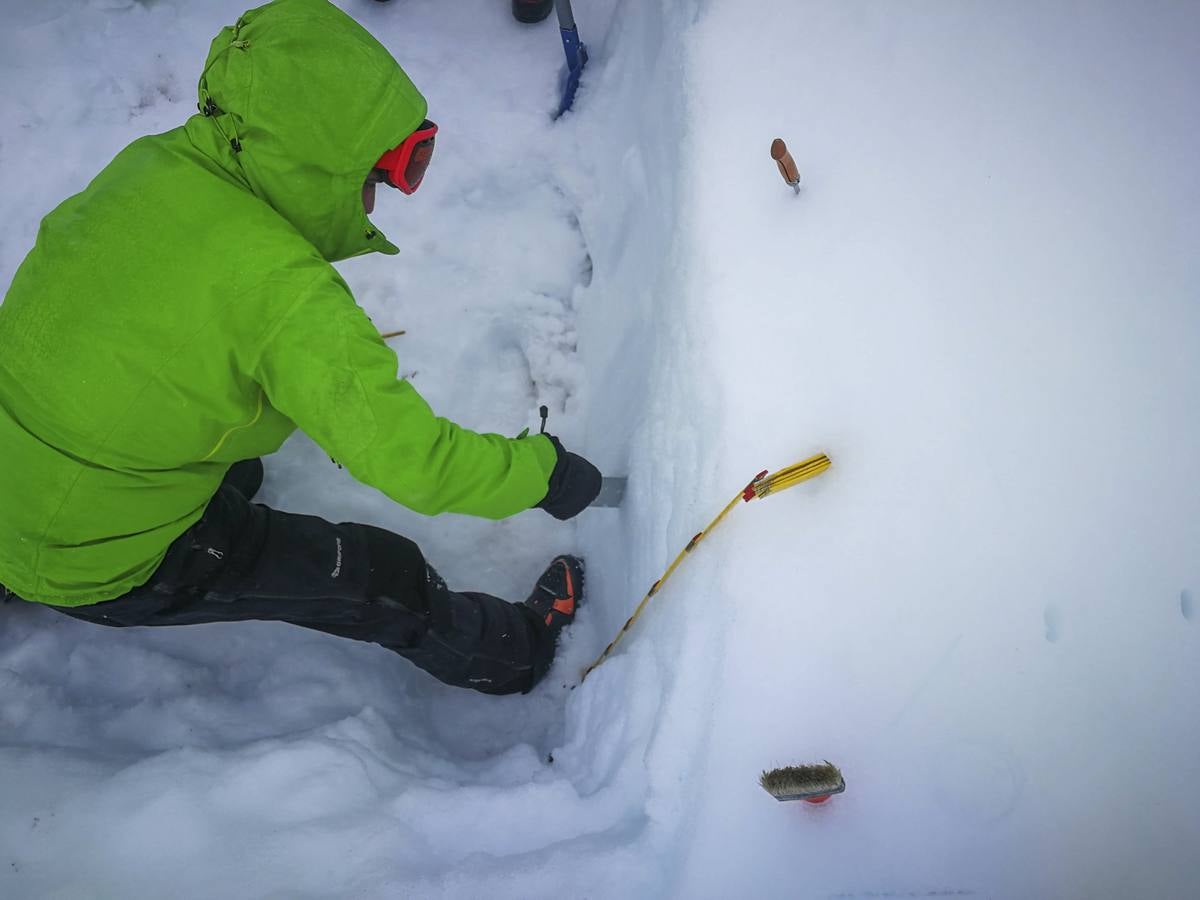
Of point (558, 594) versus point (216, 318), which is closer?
point (216, 318)

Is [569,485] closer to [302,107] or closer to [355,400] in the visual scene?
[355,400]

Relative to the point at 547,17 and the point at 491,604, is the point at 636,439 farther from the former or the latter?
the point at 547,17

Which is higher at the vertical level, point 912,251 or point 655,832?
point 912,251

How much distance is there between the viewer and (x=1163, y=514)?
4.41 feet

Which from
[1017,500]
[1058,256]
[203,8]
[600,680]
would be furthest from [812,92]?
[203,8]

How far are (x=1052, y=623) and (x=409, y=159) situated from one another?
140 centimetres

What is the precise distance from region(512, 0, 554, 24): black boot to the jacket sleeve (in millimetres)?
2192

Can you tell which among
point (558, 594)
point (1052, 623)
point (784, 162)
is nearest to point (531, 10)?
point (784, 162)

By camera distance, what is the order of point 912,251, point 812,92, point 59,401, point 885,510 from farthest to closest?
point 812,92 → point 912,251 → point 885,510 → point 59,401

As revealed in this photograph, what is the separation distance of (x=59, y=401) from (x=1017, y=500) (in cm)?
161

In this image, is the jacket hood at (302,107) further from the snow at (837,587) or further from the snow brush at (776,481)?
the snow brush at (776,481)

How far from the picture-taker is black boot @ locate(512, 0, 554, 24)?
2.96 metres

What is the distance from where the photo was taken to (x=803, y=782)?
1.27 m

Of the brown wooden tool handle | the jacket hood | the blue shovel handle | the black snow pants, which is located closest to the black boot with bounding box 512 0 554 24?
the blue shovel handle
